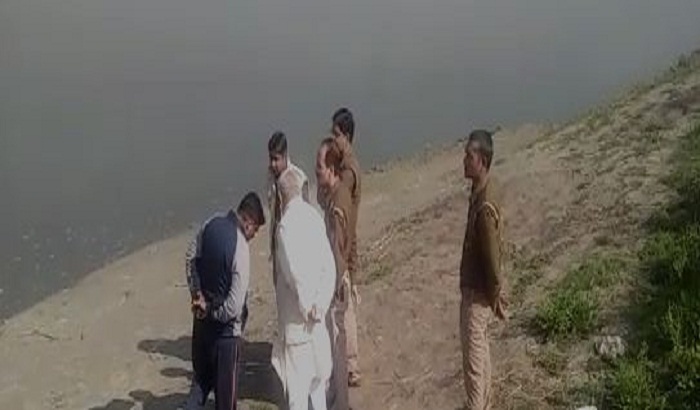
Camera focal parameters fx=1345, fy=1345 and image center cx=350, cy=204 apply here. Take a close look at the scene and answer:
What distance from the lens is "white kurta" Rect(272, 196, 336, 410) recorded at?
750 cm

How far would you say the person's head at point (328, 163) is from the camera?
327 inches

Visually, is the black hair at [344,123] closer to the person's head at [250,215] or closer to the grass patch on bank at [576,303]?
the person's head at [250,215]

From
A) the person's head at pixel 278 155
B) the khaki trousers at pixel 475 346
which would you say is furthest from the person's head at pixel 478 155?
the person's head at pixel 278 155

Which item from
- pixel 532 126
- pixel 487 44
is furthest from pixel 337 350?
pixel 487 44

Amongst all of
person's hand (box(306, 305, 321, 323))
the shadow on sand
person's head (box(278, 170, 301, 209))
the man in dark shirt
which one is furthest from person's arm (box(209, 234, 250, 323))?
the shadow on sand

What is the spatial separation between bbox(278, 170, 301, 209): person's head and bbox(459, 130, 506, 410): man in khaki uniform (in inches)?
38.9

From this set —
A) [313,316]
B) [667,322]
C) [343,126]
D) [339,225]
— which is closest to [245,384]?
[339,225]

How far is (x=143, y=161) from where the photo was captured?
21500 mm

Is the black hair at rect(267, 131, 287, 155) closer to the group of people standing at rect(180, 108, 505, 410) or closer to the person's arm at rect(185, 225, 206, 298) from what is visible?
the group of people standing at rect(180, 108, 505, 410)

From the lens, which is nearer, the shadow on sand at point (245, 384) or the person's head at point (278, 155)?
the person's head at point (278, 155)

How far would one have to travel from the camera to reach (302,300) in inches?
296

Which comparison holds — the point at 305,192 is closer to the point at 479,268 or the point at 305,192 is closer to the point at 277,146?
the point at 277,146

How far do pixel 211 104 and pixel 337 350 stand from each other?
672 inches

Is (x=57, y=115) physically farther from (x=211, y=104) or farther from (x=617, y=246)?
(x=617, y=246)
